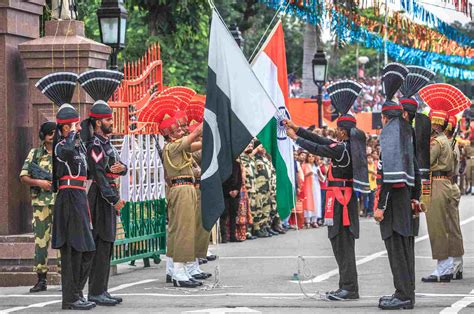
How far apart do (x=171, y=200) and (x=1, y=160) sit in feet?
7.38

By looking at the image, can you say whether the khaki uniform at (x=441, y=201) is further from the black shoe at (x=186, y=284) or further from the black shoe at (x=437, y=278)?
the black shoe at (x=186, y=284)

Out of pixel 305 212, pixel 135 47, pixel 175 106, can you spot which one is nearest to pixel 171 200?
pixel 175 106

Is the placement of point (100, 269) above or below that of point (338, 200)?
below

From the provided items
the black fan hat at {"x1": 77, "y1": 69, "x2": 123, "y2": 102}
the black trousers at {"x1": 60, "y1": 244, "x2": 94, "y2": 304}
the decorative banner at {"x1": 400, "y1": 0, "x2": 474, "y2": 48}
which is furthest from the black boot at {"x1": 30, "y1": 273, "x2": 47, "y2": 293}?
the decorative banner at {"x1": 400, "y1": 0, "x2": 474, "y2": 48}

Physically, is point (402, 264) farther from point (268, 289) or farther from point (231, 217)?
point (231, 217)

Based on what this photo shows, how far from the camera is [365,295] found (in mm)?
14492

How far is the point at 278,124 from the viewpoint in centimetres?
1471

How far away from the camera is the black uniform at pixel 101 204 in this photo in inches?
553

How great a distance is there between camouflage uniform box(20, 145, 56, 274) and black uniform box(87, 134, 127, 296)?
60.6 inches

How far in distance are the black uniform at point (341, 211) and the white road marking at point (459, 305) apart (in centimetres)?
113

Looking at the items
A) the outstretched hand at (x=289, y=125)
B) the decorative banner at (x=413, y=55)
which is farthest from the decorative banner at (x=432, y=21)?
the outstretched hand at (x=289, y=125)

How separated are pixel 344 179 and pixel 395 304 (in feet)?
5.50

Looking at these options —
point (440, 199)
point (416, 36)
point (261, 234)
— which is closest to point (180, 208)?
point (440, 199)

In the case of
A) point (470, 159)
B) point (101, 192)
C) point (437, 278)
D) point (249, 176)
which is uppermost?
point (470, 159)
